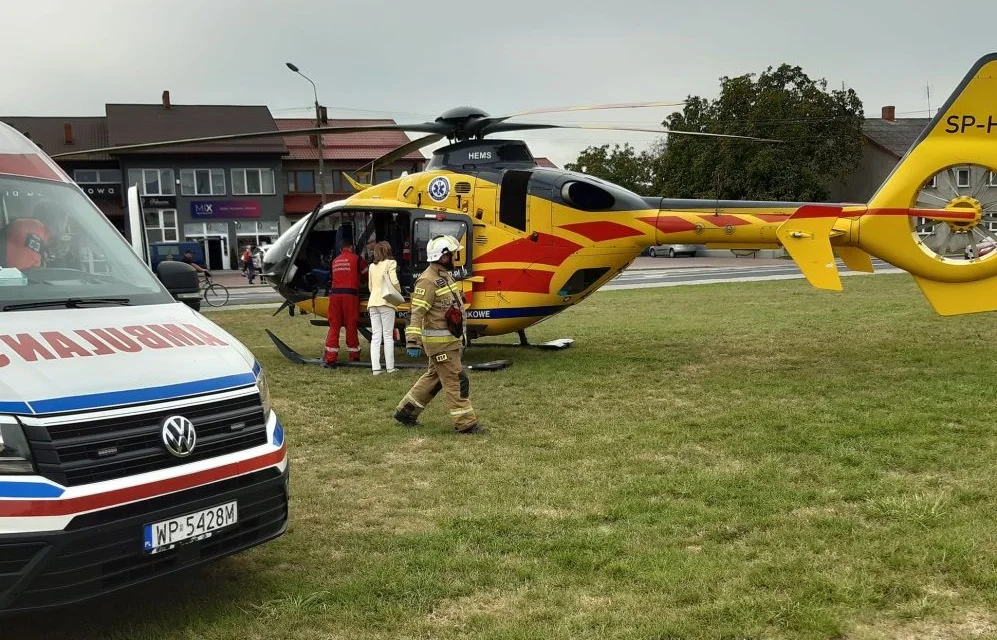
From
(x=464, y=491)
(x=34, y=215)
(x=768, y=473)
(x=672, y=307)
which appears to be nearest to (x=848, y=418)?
(x=768, y=473)

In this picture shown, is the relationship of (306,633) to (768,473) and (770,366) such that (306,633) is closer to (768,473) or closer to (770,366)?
(768,473)

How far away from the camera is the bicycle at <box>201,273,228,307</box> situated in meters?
24.9

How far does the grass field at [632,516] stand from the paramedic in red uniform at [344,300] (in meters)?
1.45

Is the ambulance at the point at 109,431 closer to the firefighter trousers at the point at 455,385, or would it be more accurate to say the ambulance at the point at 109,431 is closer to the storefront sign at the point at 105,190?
the firefighter trousers at the point at 455,385

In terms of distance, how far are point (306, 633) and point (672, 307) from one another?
53.6 feet

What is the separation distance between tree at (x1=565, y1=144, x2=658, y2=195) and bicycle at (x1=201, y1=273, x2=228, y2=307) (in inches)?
1834

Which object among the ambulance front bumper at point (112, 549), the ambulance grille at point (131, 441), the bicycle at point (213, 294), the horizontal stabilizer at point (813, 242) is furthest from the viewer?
the bicycle at point (213, 294)

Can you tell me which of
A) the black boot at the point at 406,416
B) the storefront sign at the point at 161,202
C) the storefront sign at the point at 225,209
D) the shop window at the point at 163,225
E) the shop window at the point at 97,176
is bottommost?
the black boot at the point at 406,416

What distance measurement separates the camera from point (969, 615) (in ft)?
12.0

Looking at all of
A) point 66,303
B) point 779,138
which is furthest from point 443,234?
point 779,138

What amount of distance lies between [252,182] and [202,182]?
3.06 metres

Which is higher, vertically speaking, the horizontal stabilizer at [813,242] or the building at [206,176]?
the building at [206,176]

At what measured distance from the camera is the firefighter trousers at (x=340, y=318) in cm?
1173

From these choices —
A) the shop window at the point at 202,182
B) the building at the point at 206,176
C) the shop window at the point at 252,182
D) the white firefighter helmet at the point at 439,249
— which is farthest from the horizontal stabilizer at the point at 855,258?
the shop window at the point at 202,182
